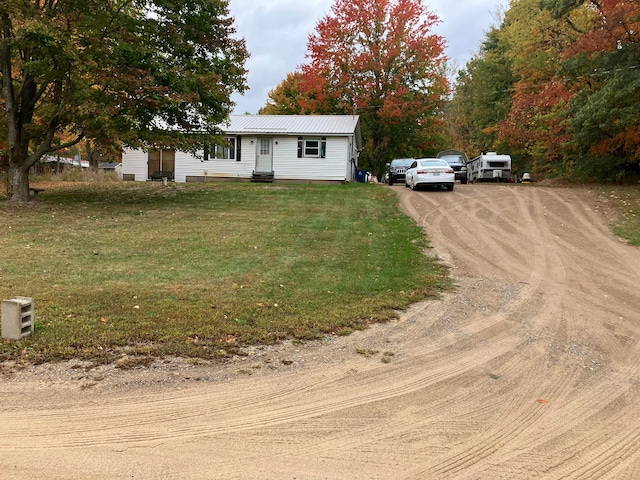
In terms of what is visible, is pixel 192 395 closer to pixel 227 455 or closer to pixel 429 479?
pixel 227 455

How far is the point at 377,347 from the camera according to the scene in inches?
179

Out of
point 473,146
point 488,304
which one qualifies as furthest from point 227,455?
point 473,146

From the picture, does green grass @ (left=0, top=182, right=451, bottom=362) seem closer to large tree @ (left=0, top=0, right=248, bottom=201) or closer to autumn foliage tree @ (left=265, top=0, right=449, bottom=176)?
large tree @ (left=0, top=0, right=248, bottom=201)

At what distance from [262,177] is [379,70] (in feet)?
42.6

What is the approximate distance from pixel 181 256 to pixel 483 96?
4002 centimetres

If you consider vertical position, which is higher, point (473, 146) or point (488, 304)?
point (473, 146)

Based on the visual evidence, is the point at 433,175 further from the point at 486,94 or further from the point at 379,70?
the point at 486,94

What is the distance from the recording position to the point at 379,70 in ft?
108

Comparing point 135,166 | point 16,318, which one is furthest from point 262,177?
point 16,318

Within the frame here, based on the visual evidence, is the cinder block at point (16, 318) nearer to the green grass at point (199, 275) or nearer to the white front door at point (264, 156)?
the green grass at point (199, 275)

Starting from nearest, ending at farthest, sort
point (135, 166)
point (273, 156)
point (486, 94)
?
point (273, 156) → point (135, 166) → point (486, 94)

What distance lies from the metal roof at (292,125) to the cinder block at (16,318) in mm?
20630

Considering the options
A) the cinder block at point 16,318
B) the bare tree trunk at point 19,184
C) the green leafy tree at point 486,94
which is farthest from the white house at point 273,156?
the cinder block at point 16,318

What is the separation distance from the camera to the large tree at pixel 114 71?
13.1m
